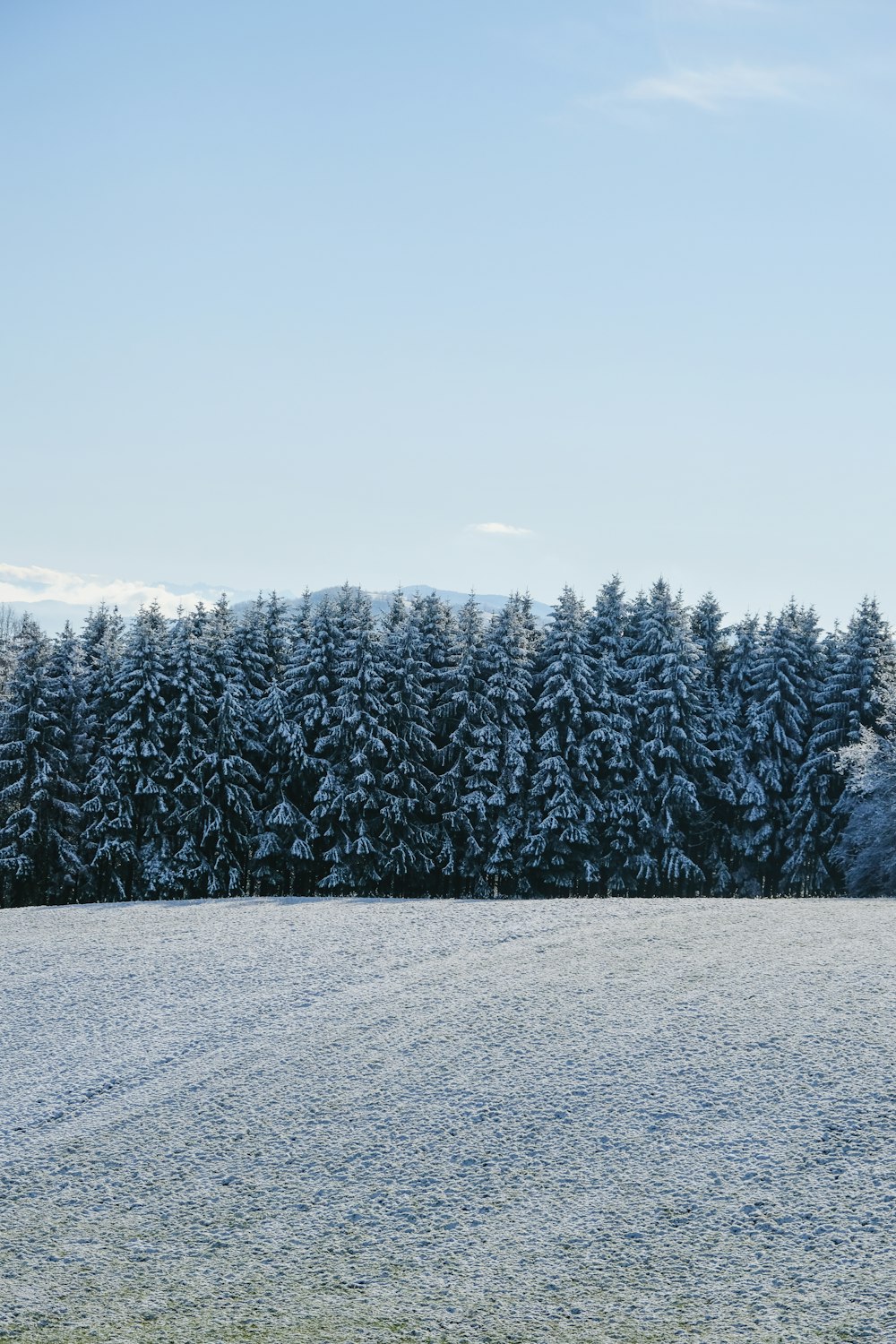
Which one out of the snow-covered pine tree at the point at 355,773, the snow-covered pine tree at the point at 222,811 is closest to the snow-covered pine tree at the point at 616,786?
the snow-covered pine tree at the point at 355,773

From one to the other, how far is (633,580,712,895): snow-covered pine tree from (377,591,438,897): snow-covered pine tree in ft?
28.9

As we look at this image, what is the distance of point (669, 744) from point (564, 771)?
5.10m

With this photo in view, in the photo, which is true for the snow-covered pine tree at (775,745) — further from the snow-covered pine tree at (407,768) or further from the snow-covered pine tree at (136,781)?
the snow-covered pine tree at (136,781)

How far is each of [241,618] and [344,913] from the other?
71.3 feet

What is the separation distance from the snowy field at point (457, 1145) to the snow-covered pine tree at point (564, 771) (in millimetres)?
19042

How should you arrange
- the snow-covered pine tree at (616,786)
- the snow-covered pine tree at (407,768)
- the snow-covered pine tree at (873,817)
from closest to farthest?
the snow-covered pine tree at (873,817)
the snow-covered pine tree at (407,768)
the snow-covered pine tree at (616,786)

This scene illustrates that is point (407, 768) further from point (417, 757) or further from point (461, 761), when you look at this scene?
point (461, 761)

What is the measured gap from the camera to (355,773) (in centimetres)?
4072

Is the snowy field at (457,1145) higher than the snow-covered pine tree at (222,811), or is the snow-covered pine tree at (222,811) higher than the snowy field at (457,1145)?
the snow-covered pine tree at (222,811)

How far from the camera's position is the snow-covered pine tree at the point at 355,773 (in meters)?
39.9

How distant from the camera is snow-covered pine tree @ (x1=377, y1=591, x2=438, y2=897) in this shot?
4019 centimetres

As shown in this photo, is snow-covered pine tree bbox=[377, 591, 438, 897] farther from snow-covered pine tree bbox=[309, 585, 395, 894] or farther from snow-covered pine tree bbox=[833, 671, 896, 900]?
snow-covered pine tree bbox=[833, 671, 896, 900]

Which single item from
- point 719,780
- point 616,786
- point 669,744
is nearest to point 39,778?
point 616,786

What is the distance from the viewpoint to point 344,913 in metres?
26.9
